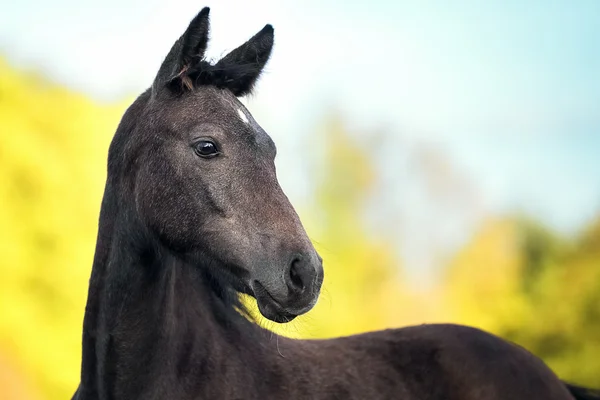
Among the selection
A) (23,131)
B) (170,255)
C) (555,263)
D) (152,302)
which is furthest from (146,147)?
(555,263)

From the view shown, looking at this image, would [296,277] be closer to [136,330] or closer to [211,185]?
[211,185]

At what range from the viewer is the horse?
10.5ft

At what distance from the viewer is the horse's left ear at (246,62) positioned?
3.69 metres

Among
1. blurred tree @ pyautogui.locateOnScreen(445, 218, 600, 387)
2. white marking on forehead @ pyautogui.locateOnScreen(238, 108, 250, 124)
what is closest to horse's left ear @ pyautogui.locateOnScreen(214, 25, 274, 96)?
white marking on forehead @ pyautogui.locateOnScreen(238, 108, 250, 124)

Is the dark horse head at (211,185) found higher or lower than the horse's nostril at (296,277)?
higher

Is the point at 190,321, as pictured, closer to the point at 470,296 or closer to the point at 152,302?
the point at 152,302

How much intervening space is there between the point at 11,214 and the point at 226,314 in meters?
9.59

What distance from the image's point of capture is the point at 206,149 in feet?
10.9

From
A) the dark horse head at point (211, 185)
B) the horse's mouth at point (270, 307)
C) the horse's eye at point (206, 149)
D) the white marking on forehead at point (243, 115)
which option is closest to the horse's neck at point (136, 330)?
the dark horse head at point (211, 185)

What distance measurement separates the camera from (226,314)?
384 centimetres

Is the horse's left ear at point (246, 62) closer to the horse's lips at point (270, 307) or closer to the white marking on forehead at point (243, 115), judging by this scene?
the white marking on forehead at point (243, 115)

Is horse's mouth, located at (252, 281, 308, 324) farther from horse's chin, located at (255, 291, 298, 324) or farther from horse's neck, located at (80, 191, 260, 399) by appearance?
horse's neck, located at (80, 191, 260, 399)

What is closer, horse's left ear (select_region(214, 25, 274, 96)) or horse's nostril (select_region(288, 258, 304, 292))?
horse's nostril (select_region(288, 258, 304, 292))

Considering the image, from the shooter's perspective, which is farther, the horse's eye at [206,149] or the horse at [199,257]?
the horse's eye at [206,149]
